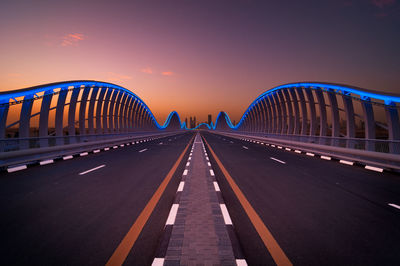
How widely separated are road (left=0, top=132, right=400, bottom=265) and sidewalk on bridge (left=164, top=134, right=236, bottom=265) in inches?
10.8

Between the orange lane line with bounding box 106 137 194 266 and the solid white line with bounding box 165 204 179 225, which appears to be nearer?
the orange lane line with bounding box 106 137 194 266

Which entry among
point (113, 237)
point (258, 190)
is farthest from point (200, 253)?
point (258, 190)

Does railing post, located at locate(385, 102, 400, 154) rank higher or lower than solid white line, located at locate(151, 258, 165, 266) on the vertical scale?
higher

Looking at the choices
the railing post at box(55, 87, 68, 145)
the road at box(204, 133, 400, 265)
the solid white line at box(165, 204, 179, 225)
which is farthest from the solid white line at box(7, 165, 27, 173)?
the road at box(204, 133, 400, 265)

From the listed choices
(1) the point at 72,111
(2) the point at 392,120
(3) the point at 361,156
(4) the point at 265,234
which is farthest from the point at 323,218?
(1) the point at 72,111

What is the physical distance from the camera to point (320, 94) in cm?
1981

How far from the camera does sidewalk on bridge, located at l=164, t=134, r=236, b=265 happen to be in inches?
108

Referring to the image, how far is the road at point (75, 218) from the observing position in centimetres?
294

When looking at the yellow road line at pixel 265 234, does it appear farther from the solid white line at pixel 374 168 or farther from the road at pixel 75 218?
the solid white line at pixel 374 168

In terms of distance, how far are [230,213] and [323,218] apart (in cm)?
177

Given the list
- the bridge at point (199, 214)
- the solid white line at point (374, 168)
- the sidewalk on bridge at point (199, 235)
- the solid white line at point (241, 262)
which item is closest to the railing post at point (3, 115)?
the bridge at point (199, 214)

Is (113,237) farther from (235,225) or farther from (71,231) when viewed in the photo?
(235,225)

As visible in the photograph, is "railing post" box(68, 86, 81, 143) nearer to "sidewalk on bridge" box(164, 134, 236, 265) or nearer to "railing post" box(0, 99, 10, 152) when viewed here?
"railing post" box(0, 99, 10, 152)

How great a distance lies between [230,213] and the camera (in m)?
4.38
